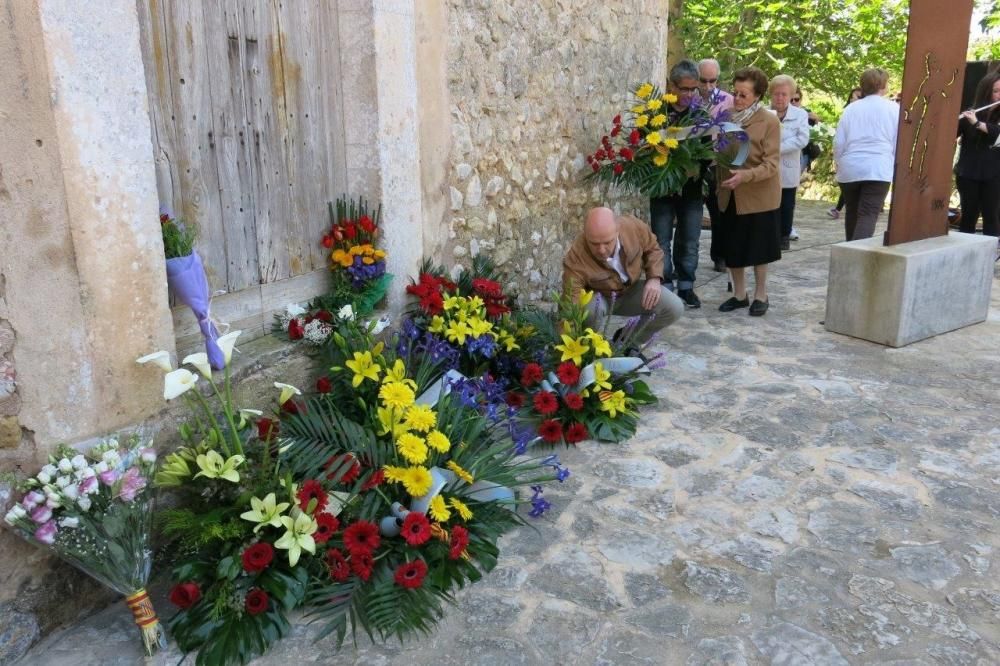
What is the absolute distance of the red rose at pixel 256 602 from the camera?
2.55 meters

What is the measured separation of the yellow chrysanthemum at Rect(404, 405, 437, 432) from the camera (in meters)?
3.10

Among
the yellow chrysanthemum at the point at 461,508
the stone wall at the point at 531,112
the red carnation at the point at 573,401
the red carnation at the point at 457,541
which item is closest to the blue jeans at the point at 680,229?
the stone wall at the point at 531,112

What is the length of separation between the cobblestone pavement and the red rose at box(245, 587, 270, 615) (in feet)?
0.47

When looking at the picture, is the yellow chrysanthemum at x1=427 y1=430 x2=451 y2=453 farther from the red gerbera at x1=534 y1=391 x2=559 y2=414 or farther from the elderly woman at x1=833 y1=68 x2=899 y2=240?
the elderly woman at x1=833 y1=68 x2=899 y2=240

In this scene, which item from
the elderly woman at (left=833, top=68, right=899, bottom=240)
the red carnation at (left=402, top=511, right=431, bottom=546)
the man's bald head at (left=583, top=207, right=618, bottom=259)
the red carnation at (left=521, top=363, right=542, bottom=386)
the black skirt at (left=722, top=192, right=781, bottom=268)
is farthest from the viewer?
the elderly woman at (left=833, top=68, right=899, bottom=240)

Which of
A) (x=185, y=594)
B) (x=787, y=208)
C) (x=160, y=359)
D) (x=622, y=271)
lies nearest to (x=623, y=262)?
(x=622, y=271)

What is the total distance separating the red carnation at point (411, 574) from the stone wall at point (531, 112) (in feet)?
7.60

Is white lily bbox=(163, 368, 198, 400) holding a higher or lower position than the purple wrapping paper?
lower

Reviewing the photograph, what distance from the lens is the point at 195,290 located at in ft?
10.1

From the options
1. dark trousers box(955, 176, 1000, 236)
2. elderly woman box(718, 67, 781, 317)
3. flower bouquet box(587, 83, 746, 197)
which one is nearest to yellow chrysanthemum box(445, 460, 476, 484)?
flower bouquet box(587, 83, 746, 197)

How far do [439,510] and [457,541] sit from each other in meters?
0.13

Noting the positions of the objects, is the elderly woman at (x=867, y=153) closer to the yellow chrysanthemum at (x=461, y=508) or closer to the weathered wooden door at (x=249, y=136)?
the weathered wooden door at (x=249, y=136)

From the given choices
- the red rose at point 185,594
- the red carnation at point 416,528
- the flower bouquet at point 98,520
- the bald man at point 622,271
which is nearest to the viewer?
the flower bouquet at point 98,520

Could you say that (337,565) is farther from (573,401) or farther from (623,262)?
(623,262)
